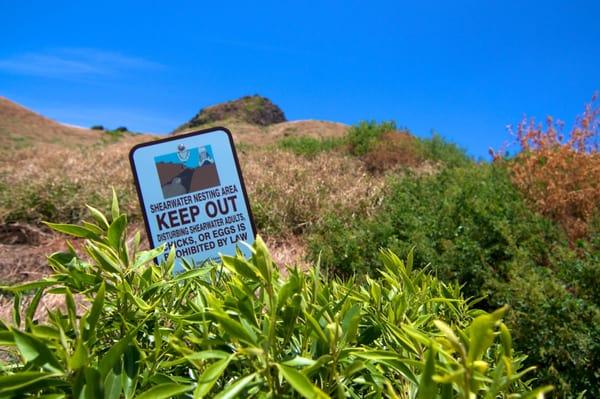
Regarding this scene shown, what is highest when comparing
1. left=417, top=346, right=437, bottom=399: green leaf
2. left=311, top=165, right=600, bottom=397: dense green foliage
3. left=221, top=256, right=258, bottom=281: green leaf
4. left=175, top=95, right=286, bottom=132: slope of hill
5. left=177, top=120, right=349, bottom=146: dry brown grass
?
left=175, top=95, right=286, bottom=132: slope of hill

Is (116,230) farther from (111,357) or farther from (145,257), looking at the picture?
(111,357)

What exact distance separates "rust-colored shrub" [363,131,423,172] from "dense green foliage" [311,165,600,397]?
216 centimetres

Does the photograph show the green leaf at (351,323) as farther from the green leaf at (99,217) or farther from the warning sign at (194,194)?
the warning sign at (194,194)

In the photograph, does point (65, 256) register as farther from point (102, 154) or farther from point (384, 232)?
point (102, 154)

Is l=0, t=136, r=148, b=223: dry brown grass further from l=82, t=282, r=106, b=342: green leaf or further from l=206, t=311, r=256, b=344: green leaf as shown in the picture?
l=206, t=311, r=256, b=344: green leaf

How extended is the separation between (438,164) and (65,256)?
28.7 feet

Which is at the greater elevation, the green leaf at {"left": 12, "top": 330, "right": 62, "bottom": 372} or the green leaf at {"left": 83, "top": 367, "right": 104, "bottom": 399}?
the green leaf at {"left": 12, "top": 330, "right": 62, "bottom": 372}

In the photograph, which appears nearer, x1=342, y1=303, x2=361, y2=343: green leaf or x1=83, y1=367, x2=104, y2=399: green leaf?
x1=83, y1=367, x2=104, y2=399: green leaf

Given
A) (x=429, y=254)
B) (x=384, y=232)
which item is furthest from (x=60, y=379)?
(x=384, y=232)

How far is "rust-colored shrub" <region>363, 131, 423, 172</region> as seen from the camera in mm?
8852

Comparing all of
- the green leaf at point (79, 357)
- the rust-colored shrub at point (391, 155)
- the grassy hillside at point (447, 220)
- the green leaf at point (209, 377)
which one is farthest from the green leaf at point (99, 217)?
the rust-colored shrub at point (391, 155)

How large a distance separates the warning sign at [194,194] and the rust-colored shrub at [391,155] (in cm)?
527

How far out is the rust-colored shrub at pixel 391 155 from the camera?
8852 mm

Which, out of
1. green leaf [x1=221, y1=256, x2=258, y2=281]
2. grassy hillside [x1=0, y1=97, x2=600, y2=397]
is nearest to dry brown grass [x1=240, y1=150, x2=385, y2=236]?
grassy hillside [x1=0, y1=97, x2=600, y2=397]
